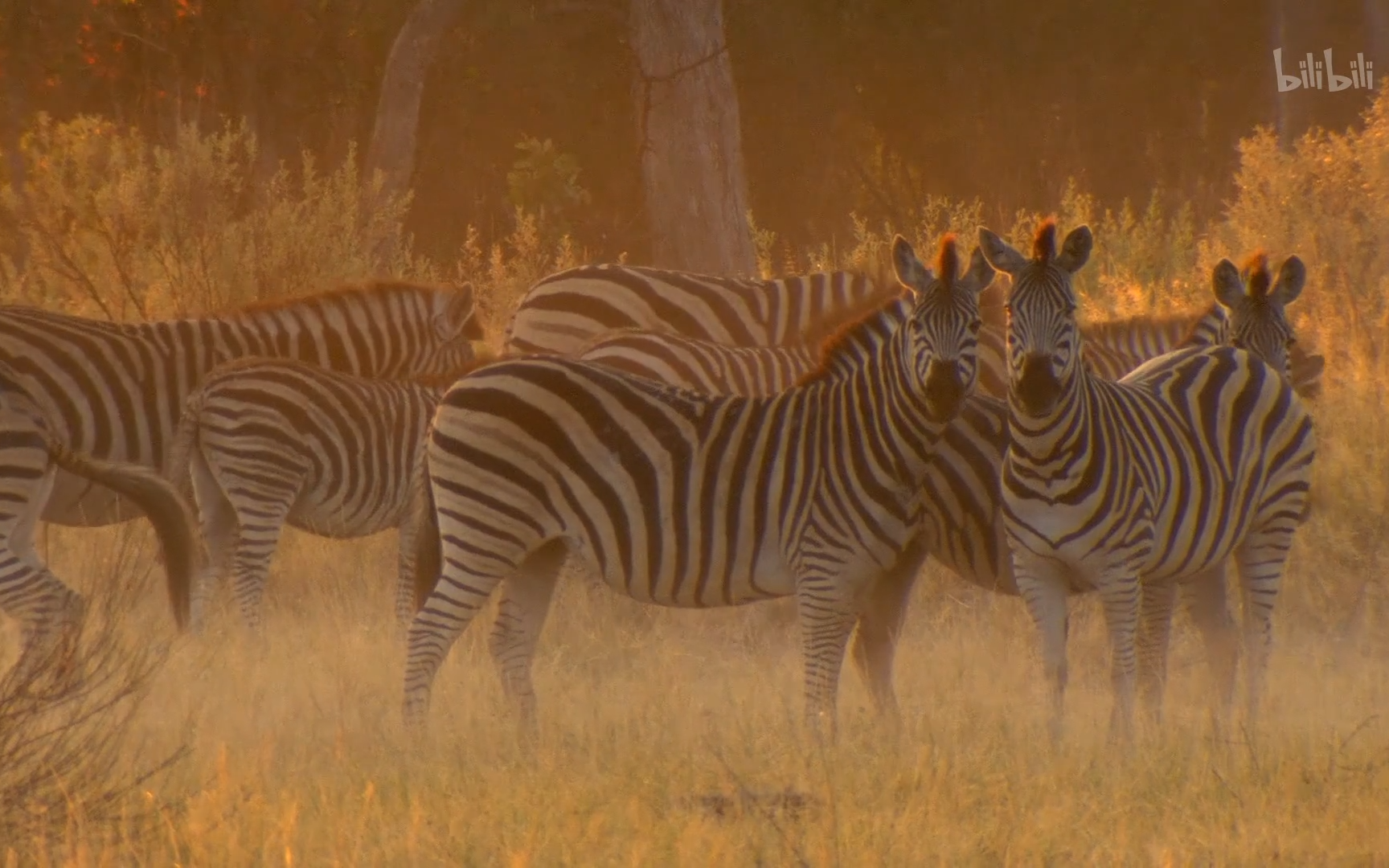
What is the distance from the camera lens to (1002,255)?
21.8 feet

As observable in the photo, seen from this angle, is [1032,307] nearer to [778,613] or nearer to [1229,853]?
[1229,853]

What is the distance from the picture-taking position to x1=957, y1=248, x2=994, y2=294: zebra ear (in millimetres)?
6910

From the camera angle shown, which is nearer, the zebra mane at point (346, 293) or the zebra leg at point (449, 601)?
the zebra leg at point (449, 601)

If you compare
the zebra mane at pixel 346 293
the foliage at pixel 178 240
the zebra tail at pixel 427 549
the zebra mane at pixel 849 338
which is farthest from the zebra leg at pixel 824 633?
the foliage at pixel 178 240

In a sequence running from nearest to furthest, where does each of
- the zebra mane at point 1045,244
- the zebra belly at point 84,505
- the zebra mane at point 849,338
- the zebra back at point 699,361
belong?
the zebra mane at point 1045,244 → the zebra mane at point 849,338 → the zebra belly at point 84,505 → the zebra back at point 699,361

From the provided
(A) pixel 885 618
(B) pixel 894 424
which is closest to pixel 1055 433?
(B) pixel 894 424

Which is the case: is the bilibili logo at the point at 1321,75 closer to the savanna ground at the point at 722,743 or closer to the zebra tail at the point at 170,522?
the savanna ground at the point at 722,743

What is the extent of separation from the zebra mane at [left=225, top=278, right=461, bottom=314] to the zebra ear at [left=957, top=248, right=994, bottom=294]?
4.32m

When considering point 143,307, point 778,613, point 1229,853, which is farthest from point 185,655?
point 143,307

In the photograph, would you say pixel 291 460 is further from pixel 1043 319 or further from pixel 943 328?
pixel 1043 319

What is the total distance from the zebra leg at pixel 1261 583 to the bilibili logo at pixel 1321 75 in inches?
678

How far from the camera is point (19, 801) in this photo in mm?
5531

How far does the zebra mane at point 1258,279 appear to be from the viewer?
7.99 metres

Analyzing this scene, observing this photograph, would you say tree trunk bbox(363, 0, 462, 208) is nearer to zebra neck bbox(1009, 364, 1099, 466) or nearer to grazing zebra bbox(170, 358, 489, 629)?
grazing zebra bbox(170, 358, 489, 629)
